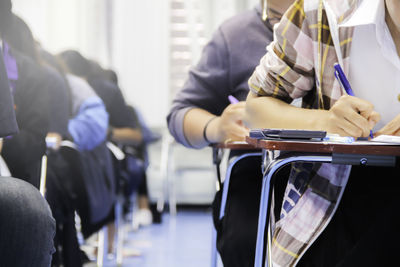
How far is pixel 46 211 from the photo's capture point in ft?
3.46

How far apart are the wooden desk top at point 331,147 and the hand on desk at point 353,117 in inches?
6.0

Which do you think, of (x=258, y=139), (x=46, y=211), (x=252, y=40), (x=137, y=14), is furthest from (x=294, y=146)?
(x=137, y=14)

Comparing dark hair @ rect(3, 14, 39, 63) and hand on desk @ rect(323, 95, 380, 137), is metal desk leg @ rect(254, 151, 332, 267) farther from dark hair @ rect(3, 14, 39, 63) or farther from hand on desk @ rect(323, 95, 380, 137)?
dark hair @ rect(3, 14, 39, 63)

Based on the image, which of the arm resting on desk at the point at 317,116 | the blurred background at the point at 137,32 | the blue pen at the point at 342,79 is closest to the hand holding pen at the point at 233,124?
the arm resting on desk at the point at 317,116

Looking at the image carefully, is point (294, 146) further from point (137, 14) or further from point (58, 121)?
point (137, 14)

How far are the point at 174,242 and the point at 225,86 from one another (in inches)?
92.6

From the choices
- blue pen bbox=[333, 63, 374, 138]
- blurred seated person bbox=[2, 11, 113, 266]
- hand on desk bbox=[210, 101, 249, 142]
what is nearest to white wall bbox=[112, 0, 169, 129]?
blurred seated person bbox=[2, 11, 113, 266]

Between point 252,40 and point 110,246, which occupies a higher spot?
point 252,40

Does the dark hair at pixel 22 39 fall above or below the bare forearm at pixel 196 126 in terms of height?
above

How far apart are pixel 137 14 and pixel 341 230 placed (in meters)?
5.17

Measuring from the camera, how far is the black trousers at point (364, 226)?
2.96ft

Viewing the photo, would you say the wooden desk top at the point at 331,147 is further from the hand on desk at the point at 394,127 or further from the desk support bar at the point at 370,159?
the hand on desk at the point at 394,127

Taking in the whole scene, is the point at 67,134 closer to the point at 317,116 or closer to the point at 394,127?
the point at 317,116

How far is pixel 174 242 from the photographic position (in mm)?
3889
